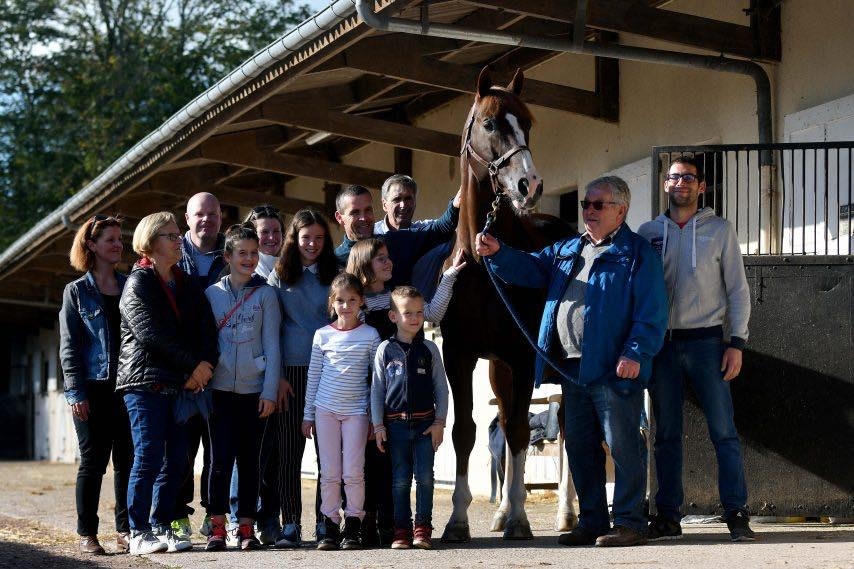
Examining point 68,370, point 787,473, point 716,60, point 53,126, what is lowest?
point 787,473

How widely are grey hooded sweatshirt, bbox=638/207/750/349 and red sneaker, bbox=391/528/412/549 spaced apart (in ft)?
5.24

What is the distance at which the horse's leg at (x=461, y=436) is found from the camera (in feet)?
23.3

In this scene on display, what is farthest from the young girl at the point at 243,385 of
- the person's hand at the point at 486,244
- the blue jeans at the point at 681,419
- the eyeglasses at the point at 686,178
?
the eyeglasses at the point at 686,178

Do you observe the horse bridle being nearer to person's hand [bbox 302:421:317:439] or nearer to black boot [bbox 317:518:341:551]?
person's hand [bbox 302:421:317:439]

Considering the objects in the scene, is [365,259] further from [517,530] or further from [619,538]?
[619,538]

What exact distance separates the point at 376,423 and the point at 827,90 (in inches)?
167

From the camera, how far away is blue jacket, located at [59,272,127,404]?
7.34 m

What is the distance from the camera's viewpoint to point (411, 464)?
6.86 m

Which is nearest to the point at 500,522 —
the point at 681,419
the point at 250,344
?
the point at 681,419

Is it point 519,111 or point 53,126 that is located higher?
point 53,126

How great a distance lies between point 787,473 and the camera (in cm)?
740

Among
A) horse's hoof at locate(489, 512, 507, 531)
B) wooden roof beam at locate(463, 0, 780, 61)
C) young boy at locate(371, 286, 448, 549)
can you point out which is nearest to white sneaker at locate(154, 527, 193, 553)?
young boy at locate(371, 286, 448, 549)

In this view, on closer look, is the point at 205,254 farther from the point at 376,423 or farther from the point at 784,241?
the point at 784,241

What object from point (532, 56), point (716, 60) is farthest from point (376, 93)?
point (716, 60)
